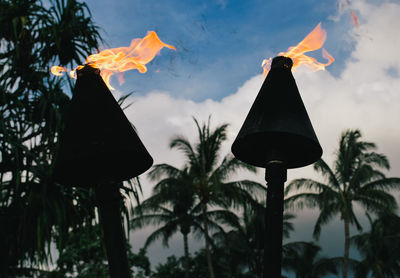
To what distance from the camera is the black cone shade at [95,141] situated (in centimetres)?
135

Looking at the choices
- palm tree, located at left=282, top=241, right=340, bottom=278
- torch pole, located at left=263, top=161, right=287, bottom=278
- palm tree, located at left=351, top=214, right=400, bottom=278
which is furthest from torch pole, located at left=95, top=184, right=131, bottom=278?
palm tree, located at left=282, top=241, right=340, bottom=278

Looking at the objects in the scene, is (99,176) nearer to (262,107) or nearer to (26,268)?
(262,107)

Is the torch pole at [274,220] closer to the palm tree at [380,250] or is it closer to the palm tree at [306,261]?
the palm tree at [380,250]

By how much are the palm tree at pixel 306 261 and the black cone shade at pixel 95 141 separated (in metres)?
21.7

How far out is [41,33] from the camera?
7.10 m

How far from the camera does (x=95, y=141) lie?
4.41ft

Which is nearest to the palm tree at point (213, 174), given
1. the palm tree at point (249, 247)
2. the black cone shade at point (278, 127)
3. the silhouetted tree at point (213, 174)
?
the silhouetted tree at point (213, 174)

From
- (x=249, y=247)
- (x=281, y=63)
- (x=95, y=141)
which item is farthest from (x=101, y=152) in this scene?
(x=249, y=247)

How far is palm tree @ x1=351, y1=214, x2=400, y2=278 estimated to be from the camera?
66.3ft

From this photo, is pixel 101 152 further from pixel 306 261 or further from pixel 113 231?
pixel 306 261

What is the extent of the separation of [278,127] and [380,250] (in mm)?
22409

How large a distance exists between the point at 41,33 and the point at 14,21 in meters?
0.45

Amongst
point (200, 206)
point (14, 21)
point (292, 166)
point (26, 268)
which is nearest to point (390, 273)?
point (200, 206)

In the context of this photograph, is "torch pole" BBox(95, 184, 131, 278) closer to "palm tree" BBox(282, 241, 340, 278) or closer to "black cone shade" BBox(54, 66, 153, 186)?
"black cone shade" BBox(54, 66, 153, 186)
